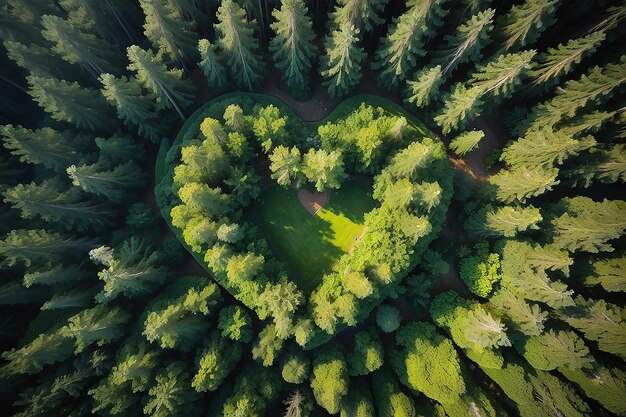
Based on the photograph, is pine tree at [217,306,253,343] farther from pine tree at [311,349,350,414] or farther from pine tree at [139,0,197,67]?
pine tree at [139,0,197,67]

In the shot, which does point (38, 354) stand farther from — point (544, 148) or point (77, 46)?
point (544, 148)

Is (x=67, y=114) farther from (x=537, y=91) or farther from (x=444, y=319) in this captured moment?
(x=537, y=91)

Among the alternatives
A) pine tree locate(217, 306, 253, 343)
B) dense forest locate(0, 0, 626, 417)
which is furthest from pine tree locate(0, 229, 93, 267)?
pine tree locate(217, 306, 253, 343)

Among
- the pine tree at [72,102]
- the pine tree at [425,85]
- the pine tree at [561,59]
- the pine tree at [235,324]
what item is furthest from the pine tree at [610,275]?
the pine tree at [72,102]

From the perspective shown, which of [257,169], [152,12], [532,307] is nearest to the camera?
[152,12]

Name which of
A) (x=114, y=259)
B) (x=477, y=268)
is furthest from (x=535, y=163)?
(x=114, y=259)
